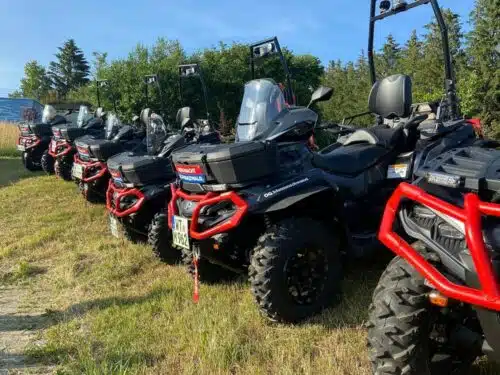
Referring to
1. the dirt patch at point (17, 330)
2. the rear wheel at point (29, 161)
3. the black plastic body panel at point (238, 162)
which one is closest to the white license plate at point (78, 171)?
the dirt patch at point (17, 330)

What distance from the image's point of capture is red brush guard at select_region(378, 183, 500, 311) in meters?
1.91

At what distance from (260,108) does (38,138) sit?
1062 cm

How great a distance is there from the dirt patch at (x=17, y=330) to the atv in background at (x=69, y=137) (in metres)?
6.16

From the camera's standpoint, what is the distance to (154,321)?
405cm

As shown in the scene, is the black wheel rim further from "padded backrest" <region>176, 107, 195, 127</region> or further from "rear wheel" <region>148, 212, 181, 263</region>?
"padded backrest" <region>176, 107, 195, 127</region>

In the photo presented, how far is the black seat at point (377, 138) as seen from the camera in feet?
14.8

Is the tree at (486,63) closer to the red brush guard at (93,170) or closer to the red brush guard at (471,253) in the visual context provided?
the red brush guard at (93,170)

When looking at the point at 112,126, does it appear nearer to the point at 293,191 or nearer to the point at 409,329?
the point at 293,191

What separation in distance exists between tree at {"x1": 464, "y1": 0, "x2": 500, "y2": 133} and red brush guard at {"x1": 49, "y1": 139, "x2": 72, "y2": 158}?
77.3 ft

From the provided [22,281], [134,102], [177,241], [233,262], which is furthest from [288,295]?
[134,102]

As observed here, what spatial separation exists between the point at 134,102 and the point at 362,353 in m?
19.6

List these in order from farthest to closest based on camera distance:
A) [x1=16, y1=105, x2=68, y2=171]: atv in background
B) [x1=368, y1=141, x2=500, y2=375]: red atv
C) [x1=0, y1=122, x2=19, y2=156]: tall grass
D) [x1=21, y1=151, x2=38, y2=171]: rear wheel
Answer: [x1=0, y1=122, x2=19, y2=156]: tall grass < [x1=21, y1=151, x2=38, y2=171]: rear wheel < [x1=16, y1=105, x2=68, y2=171]: atv in background < [x1=368, y1=141, x2=500, y2=375]: red atv

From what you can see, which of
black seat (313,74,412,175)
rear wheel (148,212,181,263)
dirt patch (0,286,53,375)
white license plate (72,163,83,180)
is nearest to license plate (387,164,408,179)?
black seat (313,74,412,175)

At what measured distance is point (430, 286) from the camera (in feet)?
7.31
